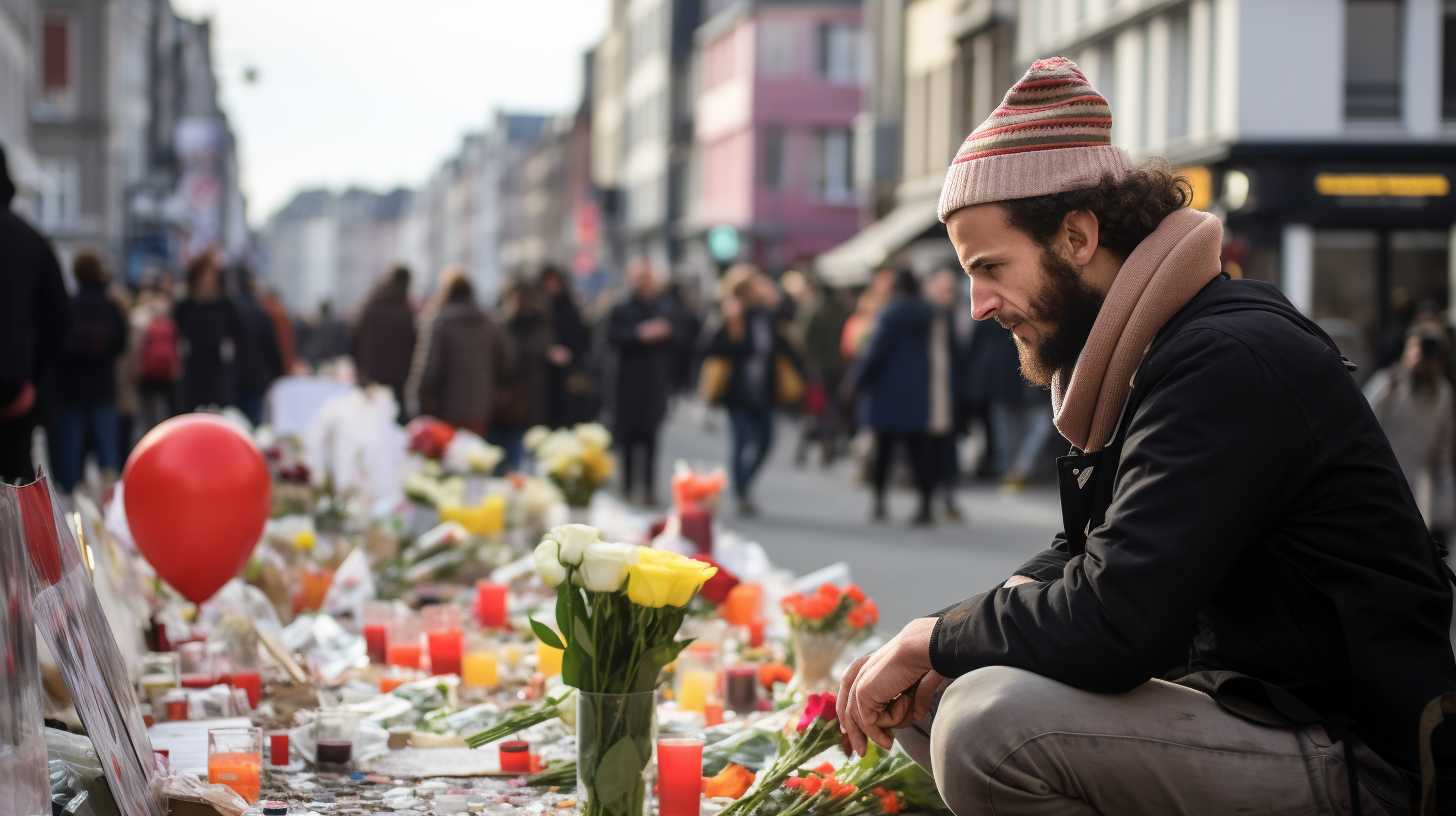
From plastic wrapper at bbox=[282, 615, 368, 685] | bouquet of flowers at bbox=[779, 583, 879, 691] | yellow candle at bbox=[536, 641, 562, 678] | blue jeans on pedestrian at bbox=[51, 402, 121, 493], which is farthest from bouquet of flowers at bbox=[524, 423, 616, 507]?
bouquet of flowers at bbox=[779, 583, 879, 691]

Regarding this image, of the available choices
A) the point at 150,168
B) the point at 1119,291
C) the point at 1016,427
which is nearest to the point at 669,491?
the point at 1016,427

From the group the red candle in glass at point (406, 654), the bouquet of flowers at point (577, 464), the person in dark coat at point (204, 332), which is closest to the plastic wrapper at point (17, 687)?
the red candle in glass at point (406, 654)

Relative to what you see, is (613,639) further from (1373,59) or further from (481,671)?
(1373,59)

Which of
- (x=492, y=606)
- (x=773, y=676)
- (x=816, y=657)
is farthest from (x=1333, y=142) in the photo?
(x=816, y=657)

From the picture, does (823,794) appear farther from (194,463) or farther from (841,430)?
(841,430)

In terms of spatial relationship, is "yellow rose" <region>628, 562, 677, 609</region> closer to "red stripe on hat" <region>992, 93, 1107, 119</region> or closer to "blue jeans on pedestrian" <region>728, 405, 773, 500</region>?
"red stripe on hat" <region>992, 93, 1107, 119</region>

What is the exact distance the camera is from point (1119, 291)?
3.90 m

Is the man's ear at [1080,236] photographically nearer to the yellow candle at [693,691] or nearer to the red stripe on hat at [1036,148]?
the red stripe on hat at [1036,148]

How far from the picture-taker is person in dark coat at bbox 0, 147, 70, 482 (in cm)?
848

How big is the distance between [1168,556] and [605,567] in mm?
1309

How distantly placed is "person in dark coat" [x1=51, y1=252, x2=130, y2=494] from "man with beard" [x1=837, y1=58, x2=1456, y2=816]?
11707 millimetres

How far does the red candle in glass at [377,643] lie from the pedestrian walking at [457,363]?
25.6ft

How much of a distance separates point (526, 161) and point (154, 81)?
50740 mm

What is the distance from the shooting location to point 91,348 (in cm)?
1488
